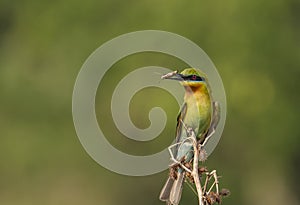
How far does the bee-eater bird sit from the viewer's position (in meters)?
2.67

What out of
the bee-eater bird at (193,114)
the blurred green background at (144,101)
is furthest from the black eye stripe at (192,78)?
the blurred green background at (144,101)

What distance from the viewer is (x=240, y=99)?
9.00m

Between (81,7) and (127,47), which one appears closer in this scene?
(127,47)

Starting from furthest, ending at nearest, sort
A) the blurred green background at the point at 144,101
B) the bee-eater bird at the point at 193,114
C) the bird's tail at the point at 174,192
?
1. the blurred green background at the point at 144,101
2. the bee-eater bird at the point at 193,114
3. the bird's tail at the point at 174,192

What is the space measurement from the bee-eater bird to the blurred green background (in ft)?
19.2

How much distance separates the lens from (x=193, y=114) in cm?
293

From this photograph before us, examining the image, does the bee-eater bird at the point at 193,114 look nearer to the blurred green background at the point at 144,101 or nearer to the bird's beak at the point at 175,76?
the bird's beak at the point at 175,76

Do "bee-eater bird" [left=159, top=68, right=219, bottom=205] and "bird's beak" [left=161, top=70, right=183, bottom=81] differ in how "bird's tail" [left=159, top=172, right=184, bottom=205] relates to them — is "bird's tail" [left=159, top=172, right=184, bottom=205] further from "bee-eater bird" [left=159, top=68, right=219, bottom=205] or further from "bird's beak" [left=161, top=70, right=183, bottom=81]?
"bird's beak" [left=161, top=70, right=183, bottom=81]

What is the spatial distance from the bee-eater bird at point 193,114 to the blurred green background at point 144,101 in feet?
19.2

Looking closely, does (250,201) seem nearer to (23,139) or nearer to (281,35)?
(281,35)

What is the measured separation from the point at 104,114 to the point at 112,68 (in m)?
0.45

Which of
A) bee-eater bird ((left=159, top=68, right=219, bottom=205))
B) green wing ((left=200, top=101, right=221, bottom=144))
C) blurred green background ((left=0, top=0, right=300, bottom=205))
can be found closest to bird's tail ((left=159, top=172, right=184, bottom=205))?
→ bee-eater bird ((left=159, top=68, right=219, bottom=205))

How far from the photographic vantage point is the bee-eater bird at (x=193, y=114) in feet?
8.75

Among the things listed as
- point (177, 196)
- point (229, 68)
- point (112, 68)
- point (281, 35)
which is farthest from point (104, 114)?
point (177, 196)
